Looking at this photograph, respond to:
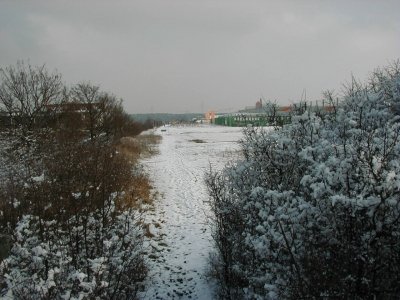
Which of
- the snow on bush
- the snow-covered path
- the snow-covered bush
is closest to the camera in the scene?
the snow-covered bush

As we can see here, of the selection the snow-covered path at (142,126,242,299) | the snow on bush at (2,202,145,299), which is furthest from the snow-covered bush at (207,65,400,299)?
the snow on bush at (2,202,145,299)

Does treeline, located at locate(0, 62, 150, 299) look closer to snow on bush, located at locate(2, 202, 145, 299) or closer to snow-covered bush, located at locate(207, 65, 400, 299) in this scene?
snow on bush, located at locate(2, 202, 145, 299)

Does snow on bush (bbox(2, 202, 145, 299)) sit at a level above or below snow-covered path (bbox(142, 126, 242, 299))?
above

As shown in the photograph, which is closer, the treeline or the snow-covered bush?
the snow-covered bush

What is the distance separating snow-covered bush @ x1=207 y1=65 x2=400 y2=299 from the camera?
390cm

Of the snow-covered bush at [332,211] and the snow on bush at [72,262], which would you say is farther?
the snow on bush at [72,262]

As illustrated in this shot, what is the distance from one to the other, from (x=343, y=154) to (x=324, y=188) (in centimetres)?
63

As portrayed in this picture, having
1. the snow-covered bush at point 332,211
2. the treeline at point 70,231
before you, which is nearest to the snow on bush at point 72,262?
the treeline at point 70,231

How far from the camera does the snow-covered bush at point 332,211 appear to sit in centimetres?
390

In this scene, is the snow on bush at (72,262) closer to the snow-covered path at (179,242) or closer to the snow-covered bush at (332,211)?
the snow-covered path at (179,242)

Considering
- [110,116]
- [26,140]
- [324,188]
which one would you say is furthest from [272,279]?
[110,116]

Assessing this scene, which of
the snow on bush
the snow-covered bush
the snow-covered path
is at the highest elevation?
the snow-covered bush

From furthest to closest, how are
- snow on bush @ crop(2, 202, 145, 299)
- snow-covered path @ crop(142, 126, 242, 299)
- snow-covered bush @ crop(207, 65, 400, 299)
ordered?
snow-covered path @ crop(142, 126, 242, 299) → snow on bush @ crop(2, 202, 145, 299) → snow-covered bush @ crop(207, 65, 400, 299)

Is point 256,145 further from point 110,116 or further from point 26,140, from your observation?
point 110,116
